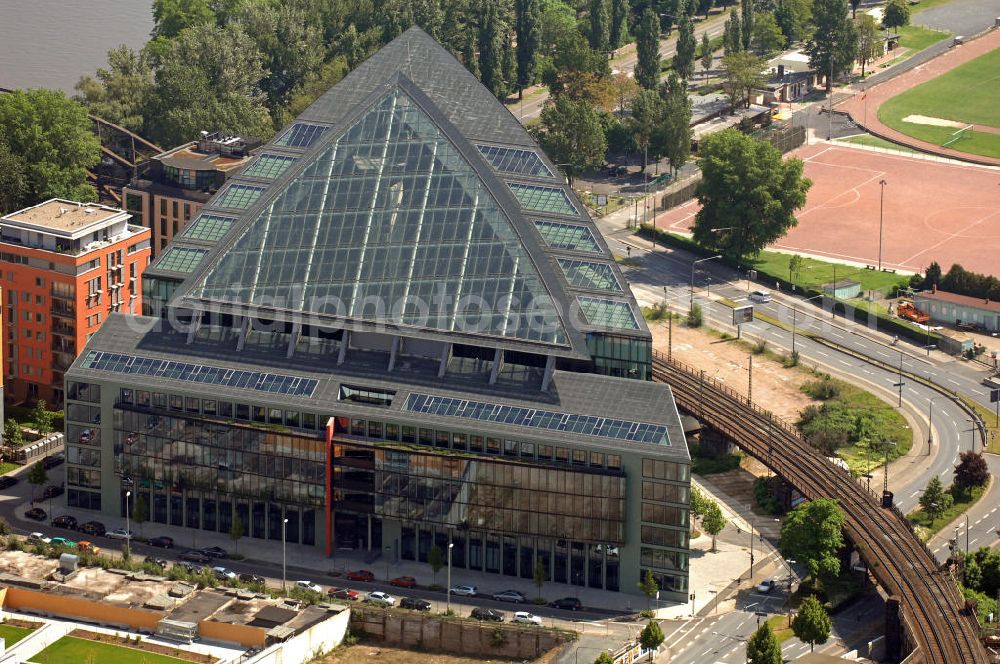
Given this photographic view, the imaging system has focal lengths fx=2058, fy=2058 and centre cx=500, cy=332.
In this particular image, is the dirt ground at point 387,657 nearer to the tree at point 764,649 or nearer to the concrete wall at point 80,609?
the concrete wall at point 80,609

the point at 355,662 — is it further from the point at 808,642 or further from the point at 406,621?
the point at 808,642

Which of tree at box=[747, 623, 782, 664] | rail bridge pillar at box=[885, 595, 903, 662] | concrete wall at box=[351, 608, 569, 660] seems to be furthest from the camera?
concrete wall at box=[351, 608, 569, 660]

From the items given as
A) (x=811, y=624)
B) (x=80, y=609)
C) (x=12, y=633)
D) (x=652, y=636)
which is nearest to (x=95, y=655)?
(x=12, y=633)

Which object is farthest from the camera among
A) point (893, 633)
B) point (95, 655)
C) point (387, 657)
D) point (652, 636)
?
point (387, 657)

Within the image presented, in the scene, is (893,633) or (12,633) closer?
(12,633)

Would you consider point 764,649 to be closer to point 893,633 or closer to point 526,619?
point 893,633

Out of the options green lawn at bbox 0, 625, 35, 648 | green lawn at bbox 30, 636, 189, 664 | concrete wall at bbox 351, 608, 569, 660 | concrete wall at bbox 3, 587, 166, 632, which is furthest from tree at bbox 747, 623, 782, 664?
green lawn at bbox 0, 625, 35, 648

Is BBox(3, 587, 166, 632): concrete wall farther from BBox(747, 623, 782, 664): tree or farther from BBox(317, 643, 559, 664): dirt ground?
BBox(747, 623, 782, 664): tree
